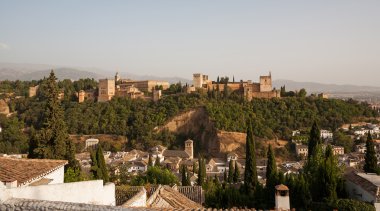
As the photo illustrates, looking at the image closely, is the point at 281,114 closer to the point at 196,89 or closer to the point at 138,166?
the point at 196,89

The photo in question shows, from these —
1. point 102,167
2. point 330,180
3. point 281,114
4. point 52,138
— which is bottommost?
point 281,114

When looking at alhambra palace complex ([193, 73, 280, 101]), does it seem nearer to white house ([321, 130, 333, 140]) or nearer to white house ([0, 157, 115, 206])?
white house ([321, 130, 333, 140])

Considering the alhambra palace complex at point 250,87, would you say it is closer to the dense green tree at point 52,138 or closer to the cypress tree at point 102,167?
the cypress tree at point 102,167

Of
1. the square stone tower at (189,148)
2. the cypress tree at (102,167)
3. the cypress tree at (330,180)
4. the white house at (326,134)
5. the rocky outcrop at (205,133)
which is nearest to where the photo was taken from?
the cypress tree at (330,180)

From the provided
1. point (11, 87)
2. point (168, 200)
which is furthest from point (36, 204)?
point (11, 87)

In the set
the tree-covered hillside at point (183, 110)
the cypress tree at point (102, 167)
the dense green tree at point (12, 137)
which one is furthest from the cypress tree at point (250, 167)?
the tree-covered hillside at point (183, 110)

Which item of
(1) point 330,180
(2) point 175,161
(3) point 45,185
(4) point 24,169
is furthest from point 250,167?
(2) point 175,161

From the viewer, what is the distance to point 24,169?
28.5ft

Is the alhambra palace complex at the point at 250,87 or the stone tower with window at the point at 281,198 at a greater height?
the alhambra palace complex at the point at 250,87

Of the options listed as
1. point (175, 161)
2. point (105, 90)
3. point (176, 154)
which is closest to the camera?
point (175, 161)

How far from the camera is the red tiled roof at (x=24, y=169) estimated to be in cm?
791

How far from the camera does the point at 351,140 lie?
66.6m

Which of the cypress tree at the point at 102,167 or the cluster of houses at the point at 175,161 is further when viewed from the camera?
the cluster of houses at the point at 175,161

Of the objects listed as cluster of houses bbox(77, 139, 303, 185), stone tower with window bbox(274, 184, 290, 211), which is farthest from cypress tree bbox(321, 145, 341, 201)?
cluster of houses bbox(77, 139, 303, 185)
